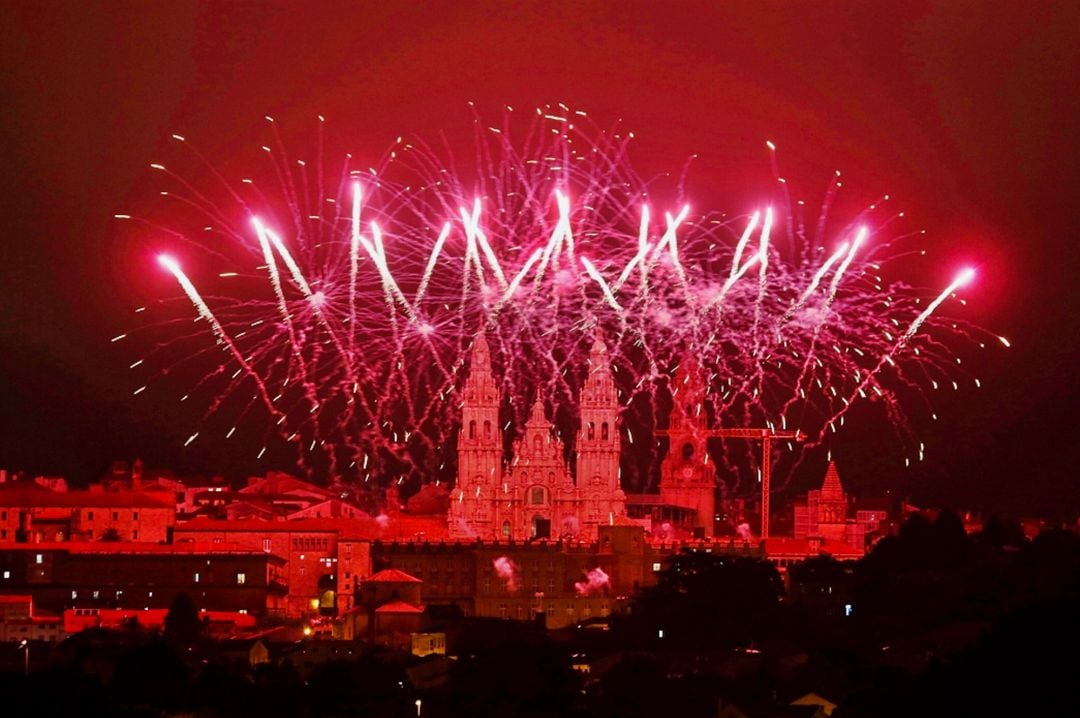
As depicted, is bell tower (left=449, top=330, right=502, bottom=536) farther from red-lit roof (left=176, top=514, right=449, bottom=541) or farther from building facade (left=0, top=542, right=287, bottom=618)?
building facade (left=0, top=542, right=287, bottom=618)

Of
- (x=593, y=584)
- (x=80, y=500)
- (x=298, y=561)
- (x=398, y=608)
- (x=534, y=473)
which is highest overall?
(x=534, y=473)

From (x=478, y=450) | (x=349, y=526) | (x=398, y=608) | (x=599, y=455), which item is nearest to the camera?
(x=398, y=608)

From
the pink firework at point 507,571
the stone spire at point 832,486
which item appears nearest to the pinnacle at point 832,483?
the stone spire at point 832,486

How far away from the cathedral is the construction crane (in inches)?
263

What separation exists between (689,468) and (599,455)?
9.24 m

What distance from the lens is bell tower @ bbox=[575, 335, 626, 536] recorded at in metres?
88.8

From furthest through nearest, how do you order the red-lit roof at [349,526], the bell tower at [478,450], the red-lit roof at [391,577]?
the bell tower at [478,450] < the red-lit roof at [349,526] < the red-lit roof at [391,577]

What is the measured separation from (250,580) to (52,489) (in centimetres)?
1756

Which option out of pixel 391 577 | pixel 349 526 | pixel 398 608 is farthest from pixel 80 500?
pixel 398 608

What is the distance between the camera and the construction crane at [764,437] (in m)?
95.9

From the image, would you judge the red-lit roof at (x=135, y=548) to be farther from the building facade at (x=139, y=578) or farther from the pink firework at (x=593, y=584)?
the pink firework at (x=593, y=584)

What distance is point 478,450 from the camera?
88.8 metres

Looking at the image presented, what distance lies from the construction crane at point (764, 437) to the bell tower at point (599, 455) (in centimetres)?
633

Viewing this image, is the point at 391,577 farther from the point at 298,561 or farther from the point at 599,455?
the point at 599,455
